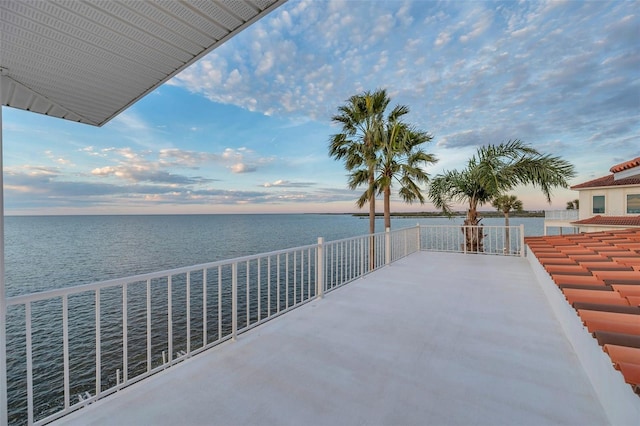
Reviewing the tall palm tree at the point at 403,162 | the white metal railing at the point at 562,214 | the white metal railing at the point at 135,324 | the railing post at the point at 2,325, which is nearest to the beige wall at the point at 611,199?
the white metal railing at the point at 562,214

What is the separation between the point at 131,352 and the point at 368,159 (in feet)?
26.3

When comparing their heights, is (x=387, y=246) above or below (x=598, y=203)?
below

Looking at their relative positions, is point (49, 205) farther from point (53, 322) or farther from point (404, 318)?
point (404, 318)

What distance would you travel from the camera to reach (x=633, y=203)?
11.1 metres

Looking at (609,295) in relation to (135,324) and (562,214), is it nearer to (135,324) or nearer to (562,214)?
(135,324)

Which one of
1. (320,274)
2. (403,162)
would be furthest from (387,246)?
(403,162)

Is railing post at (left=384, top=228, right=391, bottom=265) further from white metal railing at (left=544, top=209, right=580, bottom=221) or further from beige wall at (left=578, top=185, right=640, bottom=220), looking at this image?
white metal railing at (left=544, top=209, right=580, bottom=221)

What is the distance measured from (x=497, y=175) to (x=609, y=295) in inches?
243

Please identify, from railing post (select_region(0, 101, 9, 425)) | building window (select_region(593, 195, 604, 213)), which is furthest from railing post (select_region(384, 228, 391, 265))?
building window (select_region(593, 195, 604, 213))

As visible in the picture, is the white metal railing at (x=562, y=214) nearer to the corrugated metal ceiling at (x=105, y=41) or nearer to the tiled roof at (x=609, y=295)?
the tiled roof at (x=609, y=295)

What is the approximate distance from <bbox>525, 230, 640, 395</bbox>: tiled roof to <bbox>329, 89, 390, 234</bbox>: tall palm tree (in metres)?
4.77

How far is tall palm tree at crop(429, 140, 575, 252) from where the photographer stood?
6.70m

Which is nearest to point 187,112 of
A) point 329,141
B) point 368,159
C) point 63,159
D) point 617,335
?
point 63,159

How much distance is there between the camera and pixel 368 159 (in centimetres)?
735
